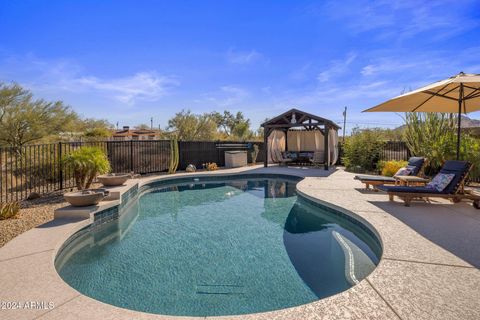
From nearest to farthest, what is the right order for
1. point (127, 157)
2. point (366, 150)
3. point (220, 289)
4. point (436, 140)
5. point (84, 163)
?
point (220, 289), point (84, 163), point (436, 140), point (127, 157), point (366, 150)

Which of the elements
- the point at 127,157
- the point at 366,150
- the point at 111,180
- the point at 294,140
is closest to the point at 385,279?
the point at 111,180

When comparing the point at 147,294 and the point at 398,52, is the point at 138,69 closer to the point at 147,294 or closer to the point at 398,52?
the point at 398,52

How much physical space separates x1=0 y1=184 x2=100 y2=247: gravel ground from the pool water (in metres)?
0.92

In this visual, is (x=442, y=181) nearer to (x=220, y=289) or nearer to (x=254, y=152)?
(x=220, y=289)

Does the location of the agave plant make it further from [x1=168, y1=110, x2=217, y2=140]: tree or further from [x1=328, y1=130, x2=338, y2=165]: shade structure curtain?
[x1=168, y1=110, x2=217, y2=140]: tree

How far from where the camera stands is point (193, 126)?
95.5 ft

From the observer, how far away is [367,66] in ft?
41.6

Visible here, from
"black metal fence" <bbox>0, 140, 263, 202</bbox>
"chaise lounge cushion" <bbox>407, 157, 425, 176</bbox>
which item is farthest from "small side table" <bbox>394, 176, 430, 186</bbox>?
"black metal fence" <bbox>0, 140, 263, 202</bbox>

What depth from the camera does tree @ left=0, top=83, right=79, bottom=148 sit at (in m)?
13.8

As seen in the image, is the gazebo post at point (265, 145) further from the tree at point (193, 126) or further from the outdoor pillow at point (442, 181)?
the tree at point (193, 126)

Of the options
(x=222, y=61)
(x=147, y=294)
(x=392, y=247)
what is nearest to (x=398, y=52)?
(x=222, y=61)

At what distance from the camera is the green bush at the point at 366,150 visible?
12.8 metres

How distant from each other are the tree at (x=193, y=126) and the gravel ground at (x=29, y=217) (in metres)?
21.8

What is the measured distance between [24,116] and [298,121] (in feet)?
49.1
